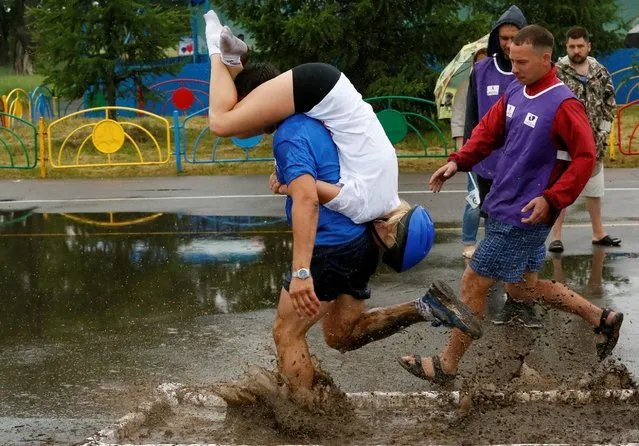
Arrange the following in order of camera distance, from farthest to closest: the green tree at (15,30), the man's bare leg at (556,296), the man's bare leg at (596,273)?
the green tree at (15,30)
the man's bare leg at (596,273)
the man's bare leg at (556,296)

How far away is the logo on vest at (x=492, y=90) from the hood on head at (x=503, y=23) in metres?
0.21

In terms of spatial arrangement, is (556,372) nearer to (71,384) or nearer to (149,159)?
(71,384)

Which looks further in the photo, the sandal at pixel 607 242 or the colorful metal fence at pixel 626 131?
the colorful metal fence at pixel 626 131

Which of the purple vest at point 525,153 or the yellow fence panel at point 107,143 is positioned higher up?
the purple vest at point 525,153

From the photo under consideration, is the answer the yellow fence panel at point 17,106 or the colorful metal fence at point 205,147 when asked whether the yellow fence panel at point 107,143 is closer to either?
the colorful metal fence at point 205,147

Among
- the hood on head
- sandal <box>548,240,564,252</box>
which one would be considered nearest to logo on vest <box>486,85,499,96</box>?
the hood on head

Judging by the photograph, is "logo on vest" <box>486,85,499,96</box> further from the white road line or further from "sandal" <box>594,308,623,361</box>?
the white road line

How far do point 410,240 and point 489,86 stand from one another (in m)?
2.86

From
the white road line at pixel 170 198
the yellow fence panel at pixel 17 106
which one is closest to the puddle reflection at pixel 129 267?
the white road line at pixel 170 198

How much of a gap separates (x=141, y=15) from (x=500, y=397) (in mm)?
16878

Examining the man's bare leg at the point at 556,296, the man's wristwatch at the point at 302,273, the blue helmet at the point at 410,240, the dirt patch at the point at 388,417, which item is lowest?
the dirt patch at the point at 388,417

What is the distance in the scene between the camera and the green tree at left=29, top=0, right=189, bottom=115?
67.6ft

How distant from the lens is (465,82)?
8.92m

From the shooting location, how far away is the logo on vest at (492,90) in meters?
7.64
